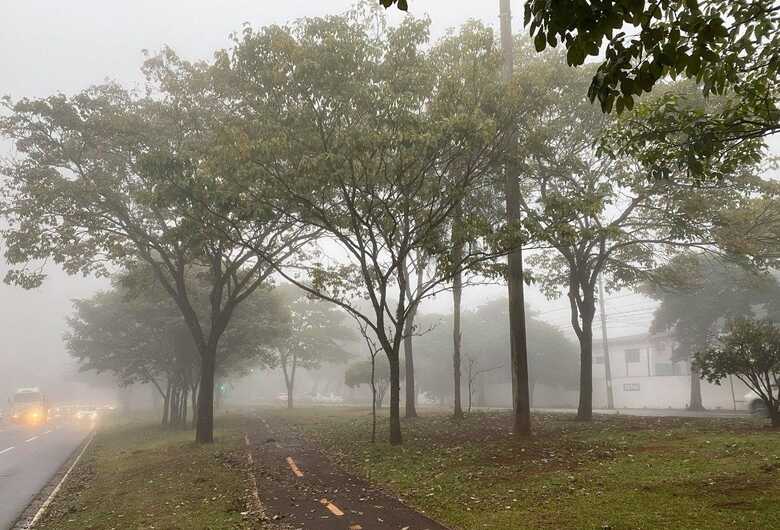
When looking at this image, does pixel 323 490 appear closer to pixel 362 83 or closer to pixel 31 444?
pixel 362 83

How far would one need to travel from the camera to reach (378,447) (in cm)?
1708

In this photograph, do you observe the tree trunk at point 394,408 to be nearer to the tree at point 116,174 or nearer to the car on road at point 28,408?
the tree at point 116,174

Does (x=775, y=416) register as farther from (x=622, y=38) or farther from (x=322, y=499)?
(x=622, y=38)

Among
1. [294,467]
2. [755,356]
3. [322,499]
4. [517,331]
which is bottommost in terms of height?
[294,467]

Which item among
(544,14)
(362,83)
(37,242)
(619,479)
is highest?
(362,83)

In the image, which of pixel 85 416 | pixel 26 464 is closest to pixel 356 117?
pixel 26 464

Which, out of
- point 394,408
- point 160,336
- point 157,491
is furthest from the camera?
point 160,336

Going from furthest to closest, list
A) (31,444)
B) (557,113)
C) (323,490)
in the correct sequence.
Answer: (31,444), (557,113), (323,490)

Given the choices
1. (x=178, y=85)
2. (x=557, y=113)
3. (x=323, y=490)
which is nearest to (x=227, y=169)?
(x=178, y=85)

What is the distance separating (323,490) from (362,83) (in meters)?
10.4

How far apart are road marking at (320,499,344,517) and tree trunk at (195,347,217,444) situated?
13251 millimetres

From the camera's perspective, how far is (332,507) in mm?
10508

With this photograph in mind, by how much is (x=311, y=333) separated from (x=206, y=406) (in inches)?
1407

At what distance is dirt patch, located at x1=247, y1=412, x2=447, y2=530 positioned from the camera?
9.38 metres
